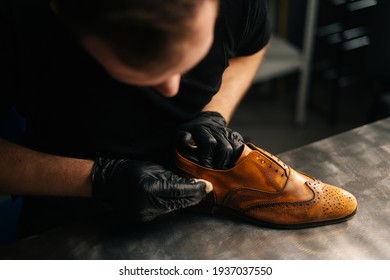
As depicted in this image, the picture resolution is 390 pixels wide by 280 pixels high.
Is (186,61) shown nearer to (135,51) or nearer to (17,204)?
Answer: (135,51)

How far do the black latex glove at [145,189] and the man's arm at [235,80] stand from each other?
380mm

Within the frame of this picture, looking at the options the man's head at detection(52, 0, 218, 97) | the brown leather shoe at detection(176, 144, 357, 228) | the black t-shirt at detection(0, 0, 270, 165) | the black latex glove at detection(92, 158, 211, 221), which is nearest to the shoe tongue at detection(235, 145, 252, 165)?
the brown leather shoe at detection(176, 144, 357, 228)

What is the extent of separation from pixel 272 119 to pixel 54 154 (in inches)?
68.3

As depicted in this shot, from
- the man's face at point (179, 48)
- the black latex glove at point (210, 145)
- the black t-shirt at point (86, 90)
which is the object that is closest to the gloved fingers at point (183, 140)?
the black latex glove at point (210, 145)

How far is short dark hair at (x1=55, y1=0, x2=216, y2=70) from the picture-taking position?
23.7 inches

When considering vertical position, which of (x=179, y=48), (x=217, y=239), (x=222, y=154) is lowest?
(x=217, y=239)

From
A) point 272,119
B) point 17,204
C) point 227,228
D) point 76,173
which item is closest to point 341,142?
point 227,228

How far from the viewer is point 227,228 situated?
0.95 metres

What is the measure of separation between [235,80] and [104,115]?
0.45 meters

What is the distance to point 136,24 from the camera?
0.61m

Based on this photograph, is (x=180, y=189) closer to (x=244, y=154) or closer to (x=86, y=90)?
(x=244, y=154)

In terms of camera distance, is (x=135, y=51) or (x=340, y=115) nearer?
(x=135, y=51)

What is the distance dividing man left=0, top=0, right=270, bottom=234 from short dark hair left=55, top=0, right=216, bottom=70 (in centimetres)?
3

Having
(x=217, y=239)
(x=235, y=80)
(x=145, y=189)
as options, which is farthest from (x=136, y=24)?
(x=235, y=80)
